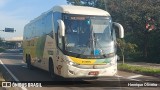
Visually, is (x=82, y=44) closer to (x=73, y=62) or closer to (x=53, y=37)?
(x=73, y=62)

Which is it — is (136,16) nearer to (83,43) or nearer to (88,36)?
(88,36)

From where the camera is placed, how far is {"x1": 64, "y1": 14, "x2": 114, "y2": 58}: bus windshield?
15469mm

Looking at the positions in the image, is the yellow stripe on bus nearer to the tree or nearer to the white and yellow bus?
the white and yellow bus

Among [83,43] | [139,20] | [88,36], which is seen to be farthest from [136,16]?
[83,43]

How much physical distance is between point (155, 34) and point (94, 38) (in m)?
31.6

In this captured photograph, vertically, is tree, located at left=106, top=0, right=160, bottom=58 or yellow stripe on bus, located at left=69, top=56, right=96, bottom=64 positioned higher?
tree, located at left=106, top=0, right=160, bottom=58

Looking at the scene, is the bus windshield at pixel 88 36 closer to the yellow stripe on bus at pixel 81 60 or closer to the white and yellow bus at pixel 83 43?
the white and yellow bus at pixel 83 43

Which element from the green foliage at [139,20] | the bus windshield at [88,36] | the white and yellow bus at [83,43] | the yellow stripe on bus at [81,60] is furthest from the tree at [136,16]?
the yellow stripe on bus at [81,60]

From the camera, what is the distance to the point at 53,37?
17.0 m

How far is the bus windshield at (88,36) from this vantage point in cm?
1547

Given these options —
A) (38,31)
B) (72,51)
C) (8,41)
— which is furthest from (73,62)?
(8,41)

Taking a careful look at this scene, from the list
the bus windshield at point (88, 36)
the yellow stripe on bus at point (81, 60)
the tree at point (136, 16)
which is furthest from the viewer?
the tree at point (136, 16)

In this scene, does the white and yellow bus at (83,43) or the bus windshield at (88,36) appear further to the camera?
the bus windshield at (88,36)

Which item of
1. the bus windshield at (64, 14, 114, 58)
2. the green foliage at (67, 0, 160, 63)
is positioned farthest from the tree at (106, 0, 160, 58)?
the bus windshield at (64, 14, 114, 58)
